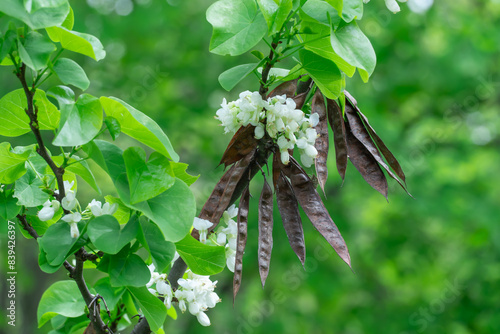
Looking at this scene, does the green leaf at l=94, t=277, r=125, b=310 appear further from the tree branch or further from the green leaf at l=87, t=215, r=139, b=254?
the green leaf at l=87, t=215, r=139, b=254

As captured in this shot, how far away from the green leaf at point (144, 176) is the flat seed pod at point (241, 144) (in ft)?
0.76

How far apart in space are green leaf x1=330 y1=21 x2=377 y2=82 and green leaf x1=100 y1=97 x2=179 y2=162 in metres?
0.37

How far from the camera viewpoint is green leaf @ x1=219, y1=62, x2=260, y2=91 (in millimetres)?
996

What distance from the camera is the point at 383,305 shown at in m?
7.14

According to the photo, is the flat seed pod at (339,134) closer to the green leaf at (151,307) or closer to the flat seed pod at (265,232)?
the flat seed pod at (265,232)

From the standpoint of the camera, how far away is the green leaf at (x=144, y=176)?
853mm

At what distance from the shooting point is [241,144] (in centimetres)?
111

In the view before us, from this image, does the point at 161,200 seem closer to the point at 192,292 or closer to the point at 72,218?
the point at 72,218

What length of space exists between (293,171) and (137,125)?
407mm

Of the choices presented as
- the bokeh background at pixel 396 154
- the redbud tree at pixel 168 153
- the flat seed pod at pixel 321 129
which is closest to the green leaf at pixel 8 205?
the redbud tree at pixel 168 153

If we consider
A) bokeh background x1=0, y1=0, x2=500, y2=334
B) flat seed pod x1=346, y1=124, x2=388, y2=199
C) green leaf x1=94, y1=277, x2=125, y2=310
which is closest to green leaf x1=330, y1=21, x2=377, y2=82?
flat seed pod x1=346, y1=124, x2=388, y2=199

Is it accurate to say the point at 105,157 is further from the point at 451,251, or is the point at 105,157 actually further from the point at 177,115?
the point at 451,251

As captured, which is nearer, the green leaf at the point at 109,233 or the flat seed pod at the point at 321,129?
the green leaf at the point at 109,233

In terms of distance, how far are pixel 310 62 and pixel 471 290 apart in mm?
5912
